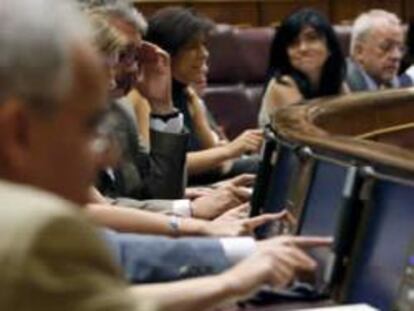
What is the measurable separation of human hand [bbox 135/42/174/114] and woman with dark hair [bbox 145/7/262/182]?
29 centimetres

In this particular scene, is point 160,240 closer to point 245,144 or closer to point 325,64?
point 245,144

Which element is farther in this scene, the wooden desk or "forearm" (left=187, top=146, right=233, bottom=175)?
"forearm" (left=187, top=146, right=233, bottom=175)

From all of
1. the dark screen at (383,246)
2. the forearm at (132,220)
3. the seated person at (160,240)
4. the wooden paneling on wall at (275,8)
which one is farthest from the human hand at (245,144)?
the wooden paneling on wall at (275,8)

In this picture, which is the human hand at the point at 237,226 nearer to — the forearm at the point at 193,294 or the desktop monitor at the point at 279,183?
the desktop monitor at the point at 279,183

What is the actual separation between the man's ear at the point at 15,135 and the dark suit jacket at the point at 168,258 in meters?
0.94

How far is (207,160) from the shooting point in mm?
3395

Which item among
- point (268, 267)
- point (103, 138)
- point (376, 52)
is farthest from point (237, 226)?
point (376, 52)

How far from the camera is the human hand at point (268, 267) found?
1.41m

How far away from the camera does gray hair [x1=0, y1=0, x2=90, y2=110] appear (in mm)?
830

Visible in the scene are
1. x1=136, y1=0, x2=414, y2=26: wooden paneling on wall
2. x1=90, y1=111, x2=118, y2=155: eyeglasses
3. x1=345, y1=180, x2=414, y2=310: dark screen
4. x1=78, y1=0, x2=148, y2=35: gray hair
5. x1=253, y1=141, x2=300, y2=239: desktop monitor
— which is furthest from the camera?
x1=136, y1=0, x2=414, y2=26: wooden paneling on wall

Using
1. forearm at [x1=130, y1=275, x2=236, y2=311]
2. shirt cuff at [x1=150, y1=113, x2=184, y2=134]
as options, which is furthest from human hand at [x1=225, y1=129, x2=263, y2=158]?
forearm at [x1=130, y1=275, x2=236, y2=311]

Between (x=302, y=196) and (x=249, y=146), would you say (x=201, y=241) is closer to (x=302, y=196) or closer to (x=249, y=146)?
(x=302, y=196)

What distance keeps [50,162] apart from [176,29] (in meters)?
2.65

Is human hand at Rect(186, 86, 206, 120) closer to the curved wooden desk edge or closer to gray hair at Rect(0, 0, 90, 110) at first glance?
the curved wooden desk edge
